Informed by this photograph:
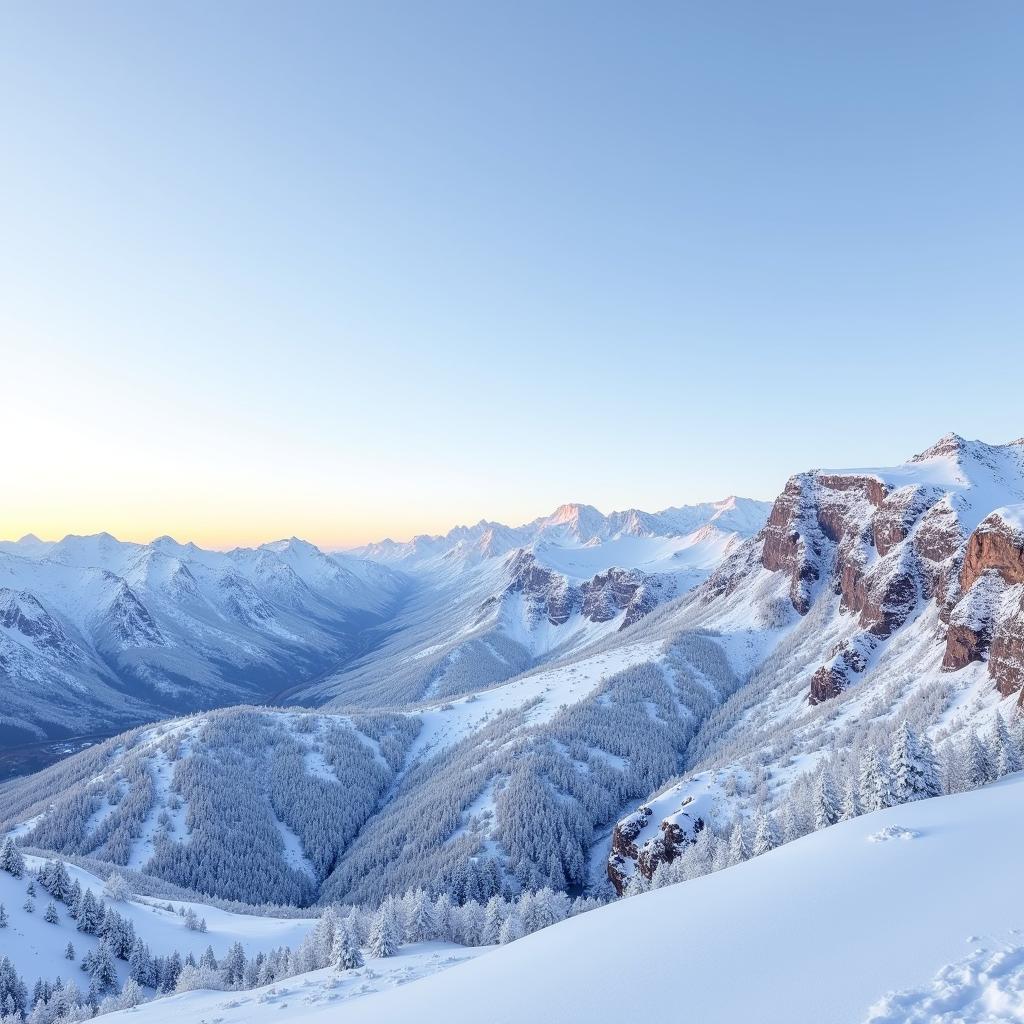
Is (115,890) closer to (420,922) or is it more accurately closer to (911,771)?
(420,922)

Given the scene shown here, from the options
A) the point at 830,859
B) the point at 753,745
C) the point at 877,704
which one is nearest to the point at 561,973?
the point at 830,859

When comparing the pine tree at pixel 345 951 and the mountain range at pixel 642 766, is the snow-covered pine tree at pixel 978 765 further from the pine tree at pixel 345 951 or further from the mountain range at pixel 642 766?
the pine tree at pixel 345 951

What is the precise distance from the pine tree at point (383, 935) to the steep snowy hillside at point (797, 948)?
25.2 meters

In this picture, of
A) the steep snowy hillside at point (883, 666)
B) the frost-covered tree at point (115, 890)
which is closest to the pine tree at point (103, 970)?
the frost-covered tree at point (115, 890)

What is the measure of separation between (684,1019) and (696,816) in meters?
87.4

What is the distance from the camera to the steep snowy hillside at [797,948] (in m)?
16.0

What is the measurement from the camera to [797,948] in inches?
790

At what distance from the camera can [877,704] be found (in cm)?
11056

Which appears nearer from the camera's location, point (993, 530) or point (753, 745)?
point (993, 530)

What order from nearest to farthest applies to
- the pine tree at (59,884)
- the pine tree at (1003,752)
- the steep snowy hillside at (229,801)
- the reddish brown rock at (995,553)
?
the pine tree at (1003,752) → the pine tree at (59,884) → the reddish brown rock at (995,553) → the steep snowy hillside at (229,801)

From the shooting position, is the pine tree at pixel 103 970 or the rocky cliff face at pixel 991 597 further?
the rocky cliff face at pixel 991 597

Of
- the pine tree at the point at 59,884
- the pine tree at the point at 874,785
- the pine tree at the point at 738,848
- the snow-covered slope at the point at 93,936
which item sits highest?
the pine tree at the point at 874,785

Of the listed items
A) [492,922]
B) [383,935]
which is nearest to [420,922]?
[492,922]

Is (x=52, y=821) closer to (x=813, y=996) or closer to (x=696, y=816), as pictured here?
(x=696, y=816)
